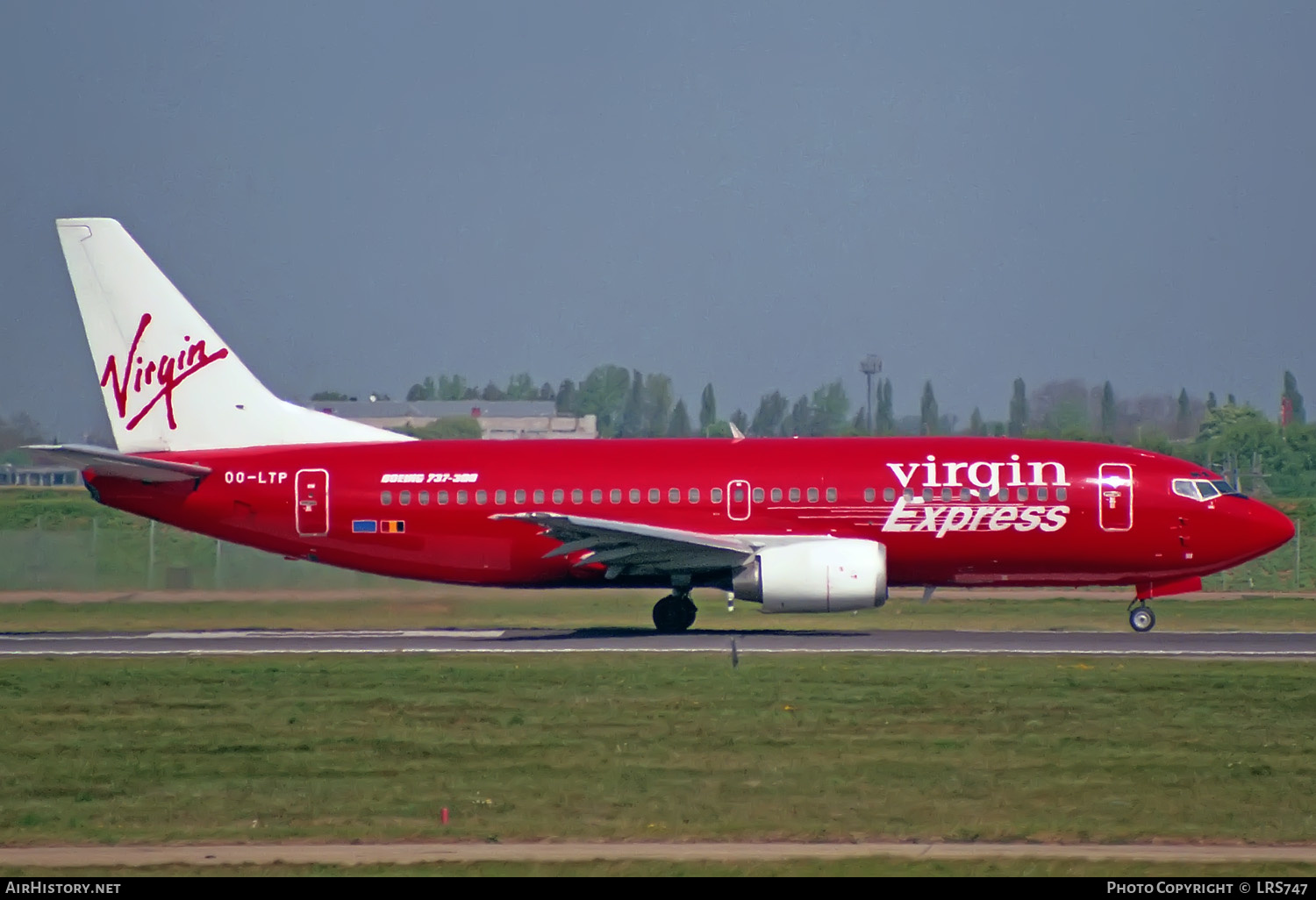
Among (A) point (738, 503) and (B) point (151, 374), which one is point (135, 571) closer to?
(B) point (151, 374)

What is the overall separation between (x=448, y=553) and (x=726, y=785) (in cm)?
1717

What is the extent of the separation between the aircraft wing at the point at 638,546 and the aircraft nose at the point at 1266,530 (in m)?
9.65

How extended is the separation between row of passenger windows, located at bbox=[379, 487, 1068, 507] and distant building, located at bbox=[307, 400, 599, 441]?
72.4 meters

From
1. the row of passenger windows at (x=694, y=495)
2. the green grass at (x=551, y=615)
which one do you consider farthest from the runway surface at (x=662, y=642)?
the row of passenger windows at (x=694, y=495)

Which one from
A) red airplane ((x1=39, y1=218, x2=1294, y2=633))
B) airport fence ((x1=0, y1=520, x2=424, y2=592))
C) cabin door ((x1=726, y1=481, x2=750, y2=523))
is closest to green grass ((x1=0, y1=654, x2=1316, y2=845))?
red airplane ((x1=39, y1=218, x2=1294, y2=633))

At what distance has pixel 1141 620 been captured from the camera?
3164 cm

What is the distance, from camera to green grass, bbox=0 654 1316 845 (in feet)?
46.5

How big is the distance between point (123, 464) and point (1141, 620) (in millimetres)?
19734

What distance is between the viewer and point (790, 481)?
3152cm

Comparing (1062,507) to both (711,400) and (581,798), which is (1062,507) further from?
(711,400)

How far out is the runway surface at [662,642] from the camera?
28.0m

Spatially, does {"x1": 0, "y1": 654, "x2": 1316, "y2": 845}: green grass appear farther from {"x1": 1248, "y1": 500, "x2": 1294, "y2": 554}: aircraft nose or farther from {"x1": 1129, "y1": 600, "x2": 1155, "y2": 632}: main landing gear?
{"x1": 1248, "y1": 500, "x2": 1294, "y2": 554}: aircraft nose

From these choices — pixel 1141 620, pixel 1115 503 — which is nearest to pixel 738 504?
pixel 1115 503

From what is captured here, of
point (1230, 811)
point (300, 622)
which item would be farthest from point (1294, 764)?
point (300, 622)
